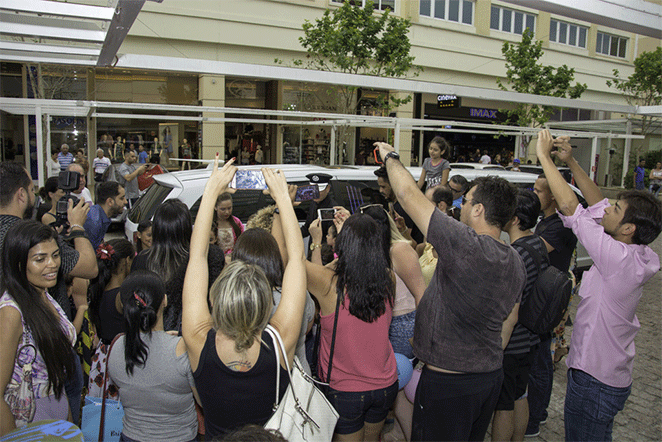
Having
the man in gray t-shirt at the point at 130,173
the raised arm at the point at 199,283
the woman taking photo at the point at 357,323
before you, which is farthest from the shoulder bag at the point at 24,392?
the man in gray t-shirt at the point at 130,173

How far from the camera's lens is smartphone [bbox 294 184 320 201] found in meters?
3.36

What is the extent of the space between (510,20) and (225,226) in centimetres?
2294

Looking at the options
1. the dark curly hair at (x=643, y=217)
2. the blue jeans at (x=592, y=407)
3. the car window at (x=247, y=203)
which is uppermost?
the dark curly hair at (x=643, y=217)

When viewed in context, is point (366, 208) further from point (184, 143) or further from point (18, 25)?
point (184, 143)

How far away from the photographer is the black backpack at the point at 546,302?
9.71ft

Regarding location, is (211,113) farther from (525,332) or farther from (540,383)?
(525,332)

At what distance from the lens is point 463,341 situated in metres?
2.33

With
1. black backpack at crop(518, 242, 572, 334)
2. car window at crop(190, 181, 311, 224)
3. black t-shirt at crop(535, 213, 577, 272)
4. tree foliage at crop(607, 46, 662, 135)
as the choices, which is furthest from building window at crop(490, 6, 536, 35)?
black backpack at crop(518, 242, 572, 334)

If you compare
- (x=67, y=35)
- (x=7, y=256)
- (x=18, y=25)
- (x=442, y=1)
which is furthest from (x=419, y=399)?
(x=442, y=1)

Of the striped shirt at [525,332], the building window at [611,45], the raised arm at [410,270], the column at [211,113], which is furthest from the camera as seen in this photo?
the building window at [611,45]

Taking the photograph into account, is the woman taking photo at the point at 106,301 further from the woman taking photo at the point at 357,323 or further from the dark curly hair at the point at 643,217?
the dark curly hair at the point at 643,217

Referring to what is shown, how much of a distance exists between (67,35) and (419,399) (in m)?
4.29

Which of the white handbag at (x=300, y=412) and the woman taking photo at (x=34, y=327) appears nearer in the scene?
the white handbag at (x=300, y=412)

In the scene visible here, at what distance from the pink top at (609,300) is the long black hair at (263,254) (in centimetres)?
171
